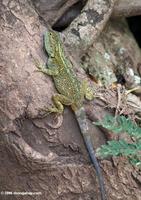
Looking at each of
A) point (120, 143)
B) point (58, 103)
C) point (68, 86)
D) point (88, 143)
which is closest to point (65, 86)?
point (68, 86)

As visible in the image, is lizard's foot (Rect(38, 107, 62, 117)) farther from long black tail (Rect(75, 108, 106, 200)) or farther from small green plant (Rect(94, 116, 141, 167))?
small green plant (Rect(94, 116, 141, 167))

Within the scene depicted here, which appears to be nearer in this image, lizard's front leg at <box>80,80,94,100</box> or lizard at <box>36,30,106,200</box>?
lizard at <box>36,30,106,200</box>

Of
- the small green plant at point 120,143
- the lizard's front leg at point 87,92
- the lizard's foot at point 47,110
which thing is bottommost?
the small green plant at point 120,143

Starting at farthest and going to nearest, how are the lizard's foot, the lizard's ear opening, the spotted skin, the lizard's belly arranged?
the lizard's ear opening, the lizard's belly, the spotted skin, the lizard's foot

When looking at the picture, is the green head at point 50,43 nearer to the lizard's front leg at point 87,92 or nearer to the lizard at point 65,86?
the lizard at point 65,86

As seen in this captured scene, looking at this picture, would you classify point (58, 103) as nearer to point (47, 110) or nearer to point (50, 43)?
point (47, 110)

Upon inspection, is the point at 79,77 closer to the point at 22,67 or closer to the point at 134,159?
the point at 22,67

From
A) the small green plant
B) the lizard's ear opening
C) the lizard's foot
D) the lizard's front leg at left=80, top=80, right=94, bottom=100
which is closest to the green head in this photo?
the lizard's front leg at left=80, top=80, right=94, bottom=100

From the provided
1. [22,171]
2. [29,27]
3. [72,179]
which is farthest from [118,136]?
[29,27]

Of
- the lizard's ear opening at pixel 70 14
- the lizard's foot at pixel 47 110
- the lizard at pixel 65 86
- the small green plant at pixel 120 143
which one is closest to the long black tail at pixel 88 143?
the lizard at pixel 65 86
